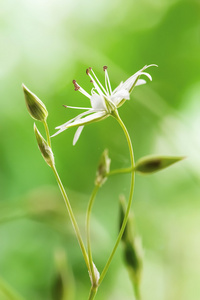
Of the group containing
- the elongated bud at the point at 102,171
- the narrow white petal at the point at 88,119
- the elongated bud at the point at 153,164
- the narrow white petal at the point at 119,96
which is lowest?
the elongated bud at the point at 153,164

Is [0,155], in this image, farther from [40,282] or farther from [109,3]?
[109,3]

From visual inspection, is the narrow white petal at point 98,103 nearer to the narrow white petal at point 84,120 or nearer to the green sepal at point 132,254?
the narrow white petal at point 84,120

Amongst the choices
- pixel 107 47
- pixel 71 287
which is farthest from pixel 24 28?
pixel 71 287

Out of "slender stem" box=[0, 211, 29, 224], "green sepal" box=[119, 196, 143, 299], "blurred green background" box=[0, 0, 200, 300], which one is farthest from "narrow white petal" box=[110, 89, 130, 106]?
"blurred green background" box=[0, 0, 200, 300]

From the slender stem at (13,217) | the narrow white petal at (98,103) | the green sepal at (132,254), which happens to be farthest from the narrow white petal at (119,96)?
the slender stem at (13,217)

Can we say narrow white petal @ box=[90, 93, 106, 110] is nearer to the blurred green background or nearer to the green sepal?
the green sepal
